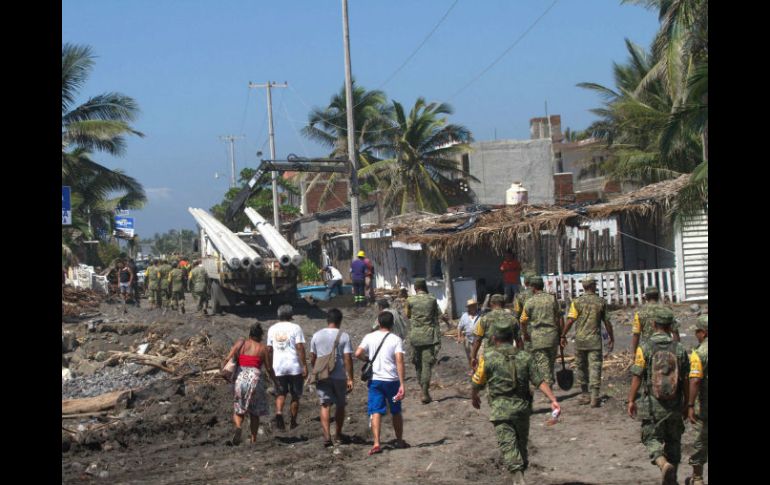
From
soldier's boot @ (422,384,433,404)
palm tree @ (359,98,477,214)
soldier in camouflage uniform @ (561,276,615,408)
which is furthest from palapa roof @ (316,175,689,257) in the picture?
palm tree @ (359,98,477,214)

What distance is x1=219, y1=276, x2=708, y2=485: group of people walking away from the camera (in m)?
7.43

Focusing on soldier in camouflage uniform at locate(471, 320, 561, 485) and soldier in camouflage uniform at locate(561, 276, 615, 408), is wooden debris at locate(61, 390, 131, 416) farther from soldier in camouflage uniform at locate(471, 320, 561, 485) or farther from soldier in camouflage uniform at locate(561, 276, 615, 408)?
soldier in camouflage uniform at locate(471, 320, 561, 485)

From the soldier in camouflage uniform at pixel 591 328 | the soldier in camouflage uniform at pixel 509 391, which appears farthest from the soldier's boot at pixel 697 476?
the soldier in camouflage uniform at pixel 591 328

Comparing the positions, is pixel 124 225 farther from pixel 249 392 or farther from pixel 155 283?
pixel 249 392

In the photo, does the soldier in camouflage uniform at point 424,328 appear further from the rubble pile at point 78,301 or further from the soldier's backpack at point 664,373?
the rubble pile at point 78,301

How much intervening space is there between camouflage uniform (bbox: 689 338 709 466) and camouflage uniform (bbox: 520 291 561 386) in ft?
12.4

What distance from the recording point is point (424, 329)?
12.2 meters

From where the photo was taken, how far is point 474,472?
29.1 ft

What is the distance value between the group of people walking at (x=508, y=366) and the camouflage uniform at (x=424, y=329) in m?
0.01

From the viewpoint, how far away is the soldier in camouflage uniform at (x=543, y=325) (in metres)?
11.3
